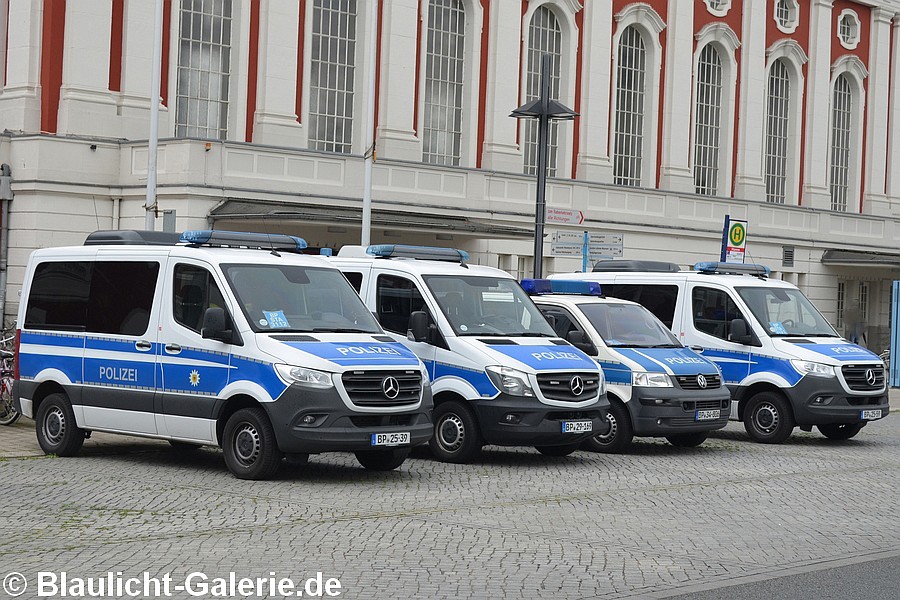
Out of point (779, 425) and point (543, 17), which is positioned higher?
point (543, 17)

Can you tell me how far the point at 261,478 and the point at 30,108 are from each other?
726 inches

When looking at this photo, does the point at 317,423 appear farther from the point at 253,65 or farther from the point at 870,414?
the point at 253,65

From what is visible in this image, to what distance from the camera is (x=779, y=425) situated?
1838 centimetres

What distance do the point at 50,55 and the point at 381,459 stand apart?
18156 millimetres

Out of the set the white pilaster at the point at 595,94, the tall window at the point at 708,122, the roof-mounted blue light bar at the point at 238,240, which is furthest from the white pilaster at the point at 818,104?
the roof-mounted blue light bar at the point at 238,240

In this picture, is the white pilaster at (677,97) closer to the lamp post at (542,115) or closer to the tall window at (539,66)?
the tall window at (539,66)

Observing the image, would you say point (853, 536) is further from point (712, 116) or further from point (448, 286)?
point (712, 116)

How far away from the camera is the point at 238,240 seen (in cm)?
1437

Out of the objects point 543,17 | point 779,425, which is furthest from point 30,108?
point 779,425

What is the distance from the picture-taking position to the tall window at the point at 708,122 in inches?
1704

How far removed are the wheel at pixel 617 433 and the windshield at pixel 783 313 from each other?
119 inches

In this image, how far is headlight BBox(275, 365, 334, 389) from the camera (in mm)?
12734

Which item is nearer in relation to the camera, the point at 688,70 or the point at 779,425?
the point at 779,425

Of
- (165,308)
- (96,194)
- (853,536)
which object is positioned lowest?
(853,536)
